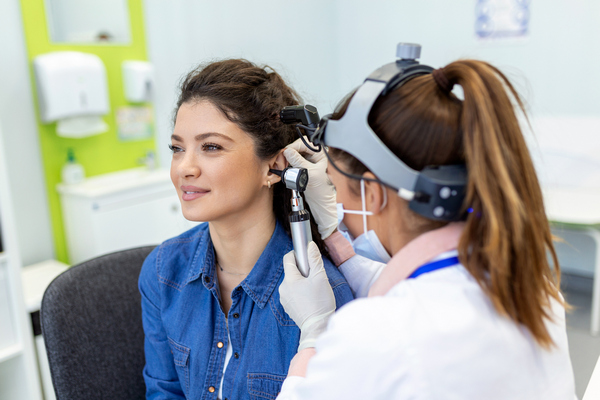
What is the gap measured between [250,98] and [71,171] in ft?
5.67

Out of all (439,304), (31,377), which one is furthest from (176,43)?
(439,304)

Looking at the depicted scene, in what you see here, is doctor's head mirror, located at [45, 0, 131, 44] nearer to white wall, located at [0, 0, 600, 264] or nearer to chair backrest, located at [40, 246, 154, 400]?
white wall, located at [0, 0, 600, 264]

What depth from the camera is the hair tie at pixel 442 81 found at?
0.73 meters

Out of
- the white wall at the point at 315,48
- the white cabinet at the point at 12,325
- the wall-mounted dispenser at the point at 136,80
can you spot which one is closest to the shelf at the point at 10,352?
the white cabinet at the point at 12,325

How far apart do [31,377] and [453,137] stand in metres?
1.79

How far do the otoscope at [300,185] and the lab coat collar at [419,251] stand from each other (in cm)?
28

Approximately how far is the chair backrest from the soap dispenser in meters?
1.35

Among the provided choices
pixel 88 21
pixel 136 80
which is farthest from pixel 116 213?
pixel 88 21

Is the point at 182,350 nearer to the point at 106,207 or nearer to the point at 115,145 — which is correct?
the point at 106,207

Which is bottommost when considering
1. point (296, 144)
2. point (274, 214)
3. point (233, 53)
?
point (274, 214)

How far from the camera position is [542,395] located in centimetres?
69

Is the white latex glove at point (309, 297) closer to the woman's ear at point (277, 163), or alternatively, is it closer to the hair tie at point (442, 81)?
the woman's ear at point (277, 163)

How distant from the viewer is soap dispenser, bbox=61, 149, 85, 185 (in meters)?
2.51

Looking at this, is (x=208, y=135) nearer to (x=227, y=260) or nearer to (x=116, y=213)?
(x=227, y=260)
